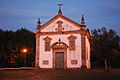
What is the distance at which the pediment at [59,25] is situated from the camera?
90.3ft

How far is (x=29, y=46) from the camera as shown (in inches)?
1593

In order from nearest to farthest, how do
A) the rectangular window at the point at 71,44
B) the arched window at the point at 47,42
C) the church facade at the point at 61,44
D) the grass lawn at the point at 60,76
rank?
the grass lawn at the point at 60,76
the church facade at the point at 61,44
the rectangular window at the point at 71,44
the arched window at the point at 47,42

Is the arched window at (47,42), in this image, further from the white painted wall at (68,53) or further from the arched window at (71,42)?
the arched window at (71,42)

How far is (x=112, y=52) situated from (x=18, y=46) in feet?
65.1

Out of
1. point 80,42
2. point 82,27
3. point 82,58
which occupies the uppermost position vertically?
point 82,27

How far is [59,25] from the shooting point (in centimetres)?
2820

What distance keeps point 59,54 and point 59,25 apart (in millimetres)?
4471

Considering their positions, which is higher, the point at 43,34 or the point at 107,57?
the point at 43,34

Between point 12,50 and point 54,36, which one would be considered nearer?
point 54,36

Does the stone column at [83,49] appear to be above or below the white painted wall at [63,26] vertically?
below

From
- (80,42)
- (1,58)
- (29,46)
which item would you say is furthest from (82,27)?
(1,58)

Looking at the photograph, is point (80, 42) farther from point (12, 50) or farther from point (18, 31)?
point (18, 31)

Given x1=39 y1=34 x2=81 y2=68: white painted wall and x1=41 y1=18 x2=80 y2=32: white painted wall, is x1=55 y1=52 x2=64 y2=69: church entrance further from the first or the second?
x1=41 y1=18 x2=80 y2=32: white painted wall

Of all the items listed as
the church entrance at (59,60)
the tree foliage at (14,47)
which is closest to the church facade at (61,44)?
the church entrance at (59,60)
